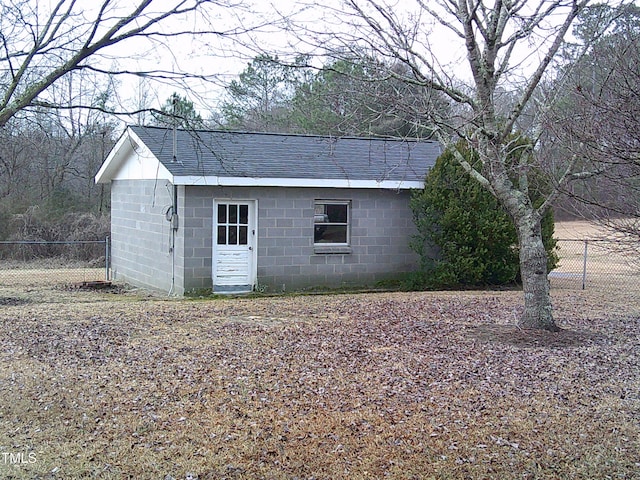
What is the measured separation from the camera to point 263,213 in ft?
47.8

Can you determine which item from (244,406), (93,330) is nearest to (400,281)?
(93,330)

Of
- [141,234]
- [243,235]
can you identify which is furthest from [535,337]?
[141,234]

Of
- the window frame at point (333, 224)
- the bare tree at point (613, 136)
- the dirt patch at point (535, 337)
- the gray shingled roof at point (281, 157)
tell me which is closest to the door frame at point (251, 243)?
the gray shingled roof at point (281, 157)

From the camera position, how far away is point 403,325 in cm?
1034

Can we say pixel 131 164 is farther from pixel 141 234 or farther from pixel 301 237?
pixel 301 237

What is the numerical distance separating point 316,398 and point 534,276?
4093mm

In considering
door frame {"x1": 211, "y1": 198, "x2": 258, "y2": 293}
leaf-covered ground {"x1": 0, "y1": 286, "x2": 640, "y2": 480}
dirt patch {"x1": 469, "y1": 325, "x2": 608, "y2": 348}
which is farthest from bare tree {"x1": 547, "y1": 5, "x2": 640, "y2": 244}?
door frame {"x1": 211, "y1": 198, "x2": 258, "y2": 293}

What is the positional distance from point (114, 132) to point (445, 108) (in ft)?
72.3

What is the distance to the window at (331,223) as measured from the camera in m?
15.3

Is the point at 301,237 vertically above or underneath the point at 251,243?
above

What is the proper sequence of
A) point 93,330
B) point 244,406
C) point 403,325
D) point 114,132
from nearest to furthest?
1. point 244,406
2. point 93,330
3. point 403,325
4. point 114,132

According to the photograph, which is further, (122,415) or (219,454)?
(122,415)

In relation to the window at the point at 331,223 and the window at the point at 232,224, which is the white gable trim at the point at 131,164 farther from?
the window at the point at 331,223

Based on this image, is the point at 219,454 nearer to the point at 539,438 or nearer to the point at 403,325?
the point at 539,438
